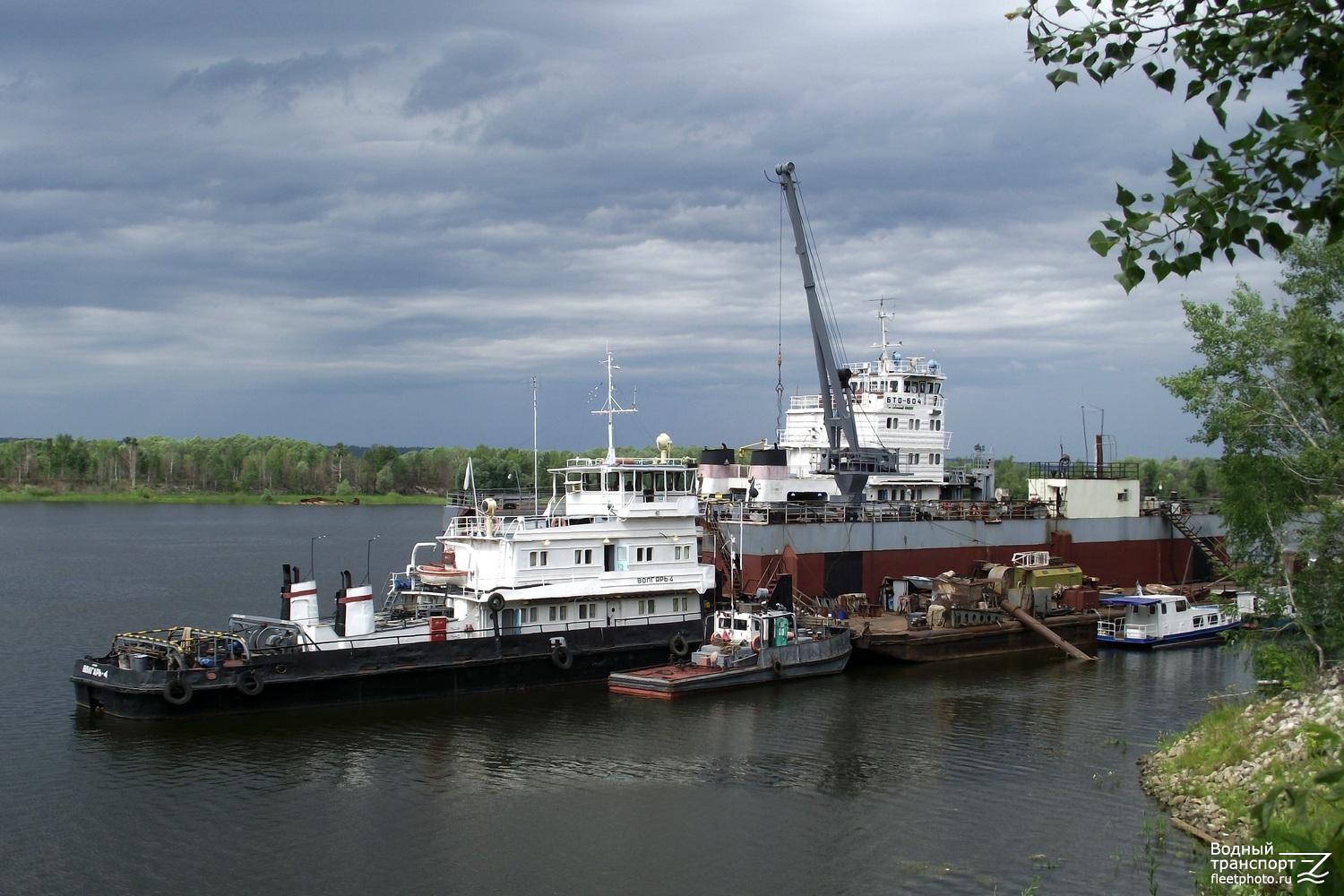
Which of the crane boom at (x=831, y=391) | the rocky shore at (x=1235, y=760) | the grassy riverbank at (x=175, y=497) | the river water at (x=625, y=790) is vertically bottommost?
the river water at (x=625, y=790)

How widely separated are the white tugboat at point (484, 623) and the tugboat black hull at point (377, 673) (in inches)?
1.4

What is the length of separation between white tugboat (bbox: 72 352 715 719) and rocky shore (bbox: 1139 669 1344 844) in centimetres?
1394

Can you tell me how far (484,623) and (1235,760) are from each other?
59.7 ft

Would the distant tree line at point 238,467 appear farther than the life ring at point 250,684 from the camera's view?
Yes

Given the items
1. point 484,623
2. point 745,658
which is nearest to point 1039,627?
point 745,658

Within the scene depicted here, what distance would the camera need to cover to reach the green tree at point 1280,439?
69.7ft

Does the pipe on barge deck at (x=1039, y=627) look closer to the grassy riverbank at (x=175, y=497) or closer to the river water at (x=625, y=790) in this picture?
the river water at (x=625, y=790)

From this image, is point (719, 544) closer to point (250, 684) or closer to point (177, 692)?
point (250, 684)

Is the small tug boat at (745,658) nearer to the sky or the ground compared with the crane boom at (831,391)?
nearer to the ground

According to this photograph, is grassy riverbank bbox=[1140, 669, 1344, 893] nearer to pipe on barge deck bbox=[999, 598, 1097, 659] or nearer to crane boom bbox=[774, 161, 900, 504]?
pipe on barge deck bbox=[999, 598, 1097, 659]

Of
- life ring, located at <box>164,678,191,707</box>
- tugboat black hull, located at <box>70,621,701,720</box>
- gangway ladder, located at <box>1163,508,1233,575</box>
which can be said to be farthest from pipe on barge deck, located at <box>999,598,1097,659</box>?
life ring, located at <box>164,678,191,707</box>

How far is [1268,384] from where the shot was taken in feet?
76.4

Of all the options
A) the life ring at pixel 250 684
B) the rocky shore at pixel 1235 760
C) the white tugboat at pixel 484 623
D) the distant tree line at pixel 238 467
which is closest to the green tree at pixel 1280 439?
the rocky shore at pixel 1235 760

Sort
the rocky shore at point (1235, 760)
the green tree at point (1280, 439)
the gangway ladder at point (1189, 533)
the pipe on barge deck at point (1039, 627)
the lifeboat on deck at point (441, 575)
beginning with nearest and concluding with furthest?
the rocky shore at point (1235, 760), the green tree at point (1280, 439), the lifeboat on deck at point (441, 575), the pipe on barge deck at point (1039, 627), the gangway ladder at point (1189, 533)
